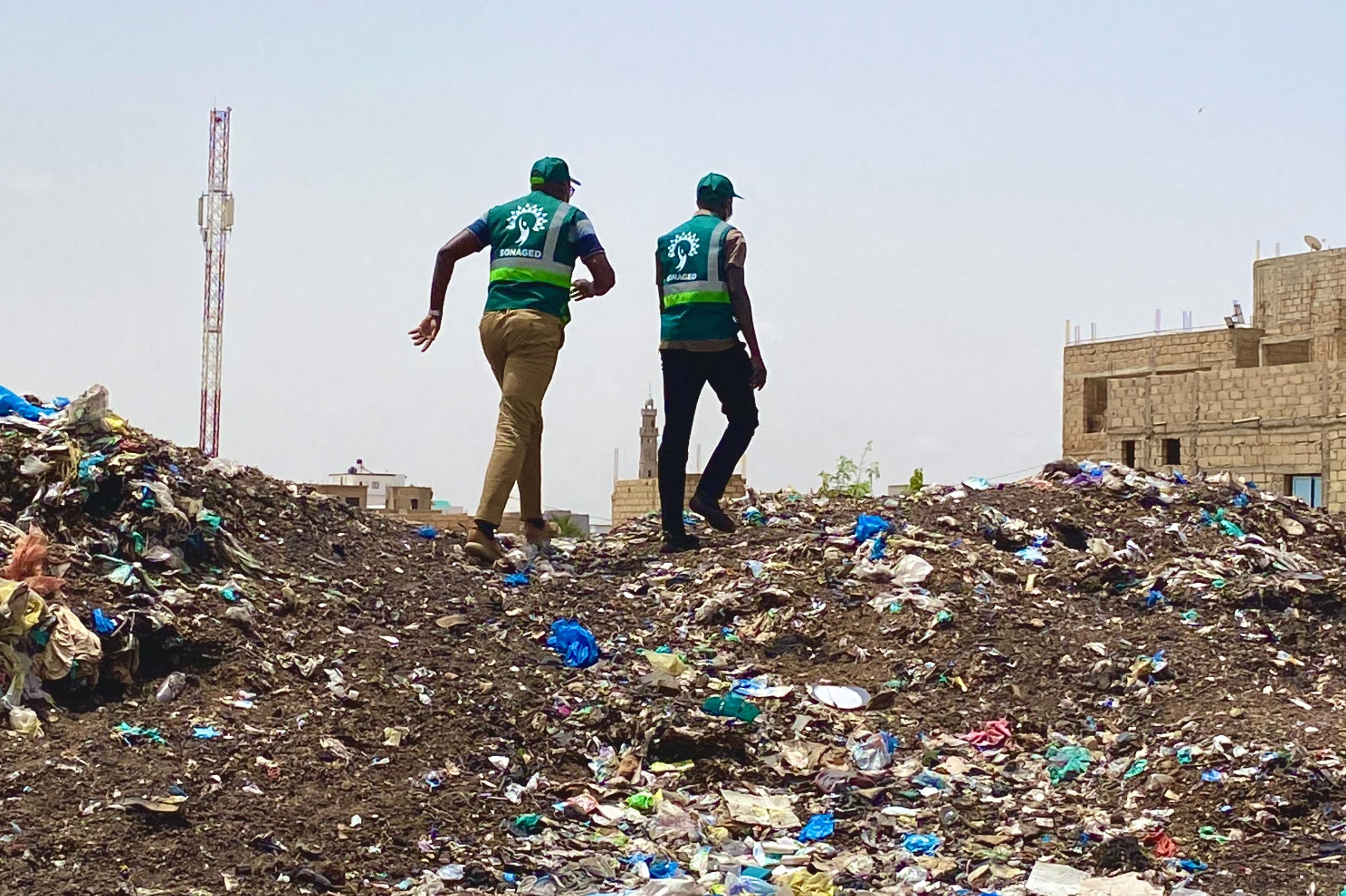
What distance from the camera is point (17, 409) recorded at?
7.30 metres

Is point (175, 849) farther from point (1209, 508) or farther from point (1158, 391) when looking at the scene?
point (1158, 391)

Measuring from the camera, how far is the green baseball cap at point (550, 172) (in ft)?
26.3

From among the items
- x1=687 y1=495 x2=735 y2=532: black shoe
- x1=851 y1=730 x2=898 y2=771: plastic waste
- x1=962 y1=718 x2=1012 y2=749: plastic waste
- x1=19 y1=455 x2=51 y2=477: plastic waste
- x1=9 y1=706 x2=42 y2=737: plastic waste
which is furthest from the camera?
x1=687 y1=495 x2=735 y2=532: black shoe

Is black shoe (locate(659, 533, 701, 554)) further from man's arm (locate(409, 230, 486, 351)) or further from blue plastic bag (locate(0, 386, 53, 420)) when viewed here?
blue plastic bag (locate(0, 386, 53, 420))

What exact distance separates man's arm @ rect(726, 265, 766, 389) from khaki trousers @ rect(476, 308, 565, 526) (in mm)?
898

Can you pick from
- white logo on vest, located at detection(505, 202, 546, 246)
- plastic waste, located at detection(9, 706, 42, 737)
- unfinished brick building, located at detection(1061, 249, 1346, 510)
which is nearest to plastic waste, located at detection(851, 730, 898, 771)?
plastic waste, located at detection(9, 706, 42, 737)

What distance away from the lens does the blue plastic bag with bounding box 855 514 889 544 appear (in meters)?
8.16

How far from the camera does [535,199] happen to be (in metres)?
7.94

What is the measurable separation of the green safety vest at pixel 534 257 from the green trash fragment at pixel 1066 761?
133 inches

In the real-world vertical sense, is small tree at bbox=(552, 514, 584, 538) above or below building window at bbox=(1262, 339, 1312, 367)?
below

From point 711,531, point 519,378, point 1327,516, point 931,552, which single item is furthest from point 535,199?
point 1327,516

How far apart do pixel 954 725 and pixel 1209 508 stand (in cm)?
Answer: 362

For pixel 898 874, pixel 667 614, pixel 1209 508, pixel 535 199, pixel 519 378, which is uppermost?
pixel 535 199

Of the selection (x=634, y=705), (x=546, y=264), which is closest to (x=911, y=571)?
(x=634, y=705)
